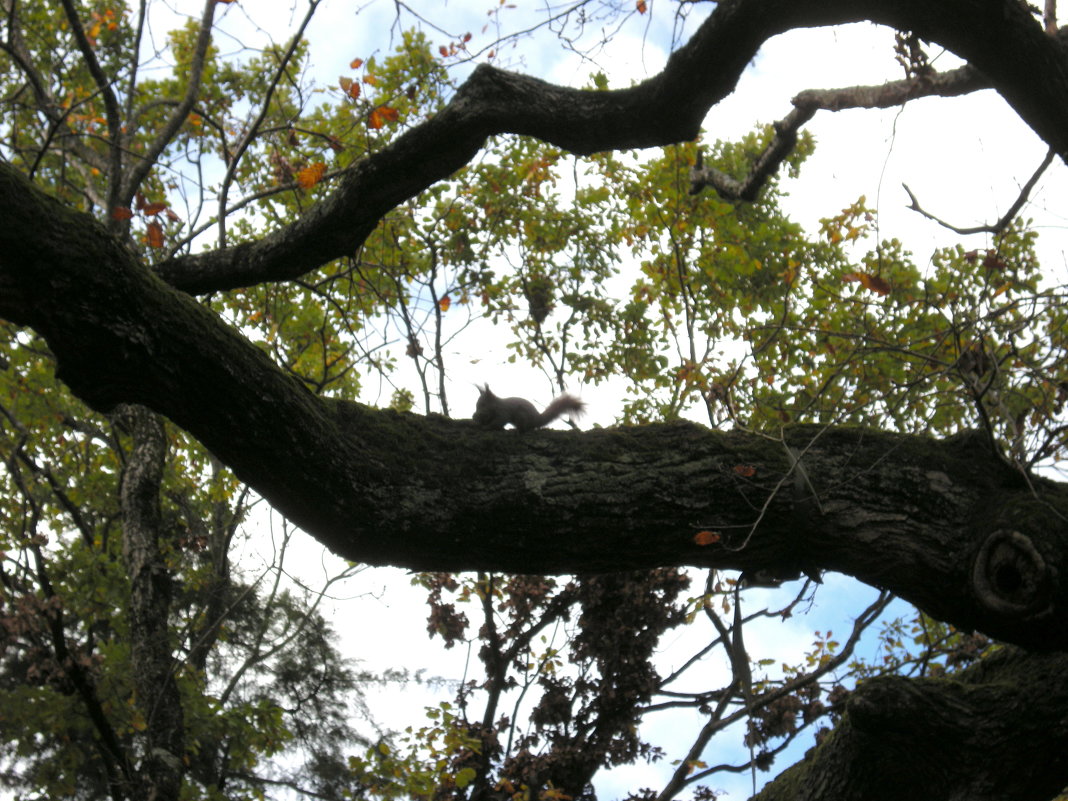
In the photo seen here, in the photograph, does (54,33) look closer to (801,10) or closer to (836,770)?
(801,10)

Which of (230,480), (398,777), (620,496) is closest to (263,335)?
(230,480)

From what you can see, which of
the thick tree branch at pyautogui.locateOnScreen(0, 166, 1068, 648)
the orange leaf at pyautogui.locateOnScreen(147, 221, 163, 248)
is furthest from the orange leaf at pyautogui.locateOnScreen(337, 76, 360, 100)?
the thick tree branch at pyautogui.locateOnScreen(0, 166, 1068, 648)

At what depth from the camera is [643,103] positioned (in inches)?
154

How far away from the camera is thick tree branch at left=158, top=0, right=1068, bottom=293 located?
11.9ft

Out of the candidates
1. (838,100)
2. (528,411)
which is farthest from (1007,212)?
(528,411)

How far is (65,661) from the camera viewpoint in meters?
5.11

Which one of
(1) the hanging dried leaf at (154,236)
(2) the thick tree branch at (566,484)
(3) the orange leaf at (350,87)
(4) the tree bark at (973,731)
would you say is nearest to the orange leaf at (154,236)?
(1) the hanging dried leaf at (154,236)

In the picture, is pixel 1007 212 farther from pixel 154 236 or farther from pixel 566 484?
pixel 154 236

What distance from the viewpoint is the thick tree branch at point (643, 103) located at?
3.63 m

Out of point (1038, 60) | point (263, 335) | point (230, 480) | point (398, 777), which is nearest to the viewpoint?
point (1038, 60)

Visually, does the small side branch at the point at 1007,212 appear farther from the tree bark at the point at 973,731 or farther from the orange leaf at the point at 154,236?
the orange leaf at the point at 154,236

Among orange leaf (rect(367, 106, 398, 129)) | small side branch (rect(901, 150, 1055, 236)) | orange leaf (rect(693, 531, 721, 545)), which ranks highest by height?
orange leaf (rect(367, 106, 398, 129))

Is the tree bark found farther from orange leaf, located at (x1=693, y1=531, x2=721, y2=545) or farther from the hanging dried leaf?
the hanging dried leaf

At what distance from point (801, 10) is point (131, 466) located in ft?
14.5
